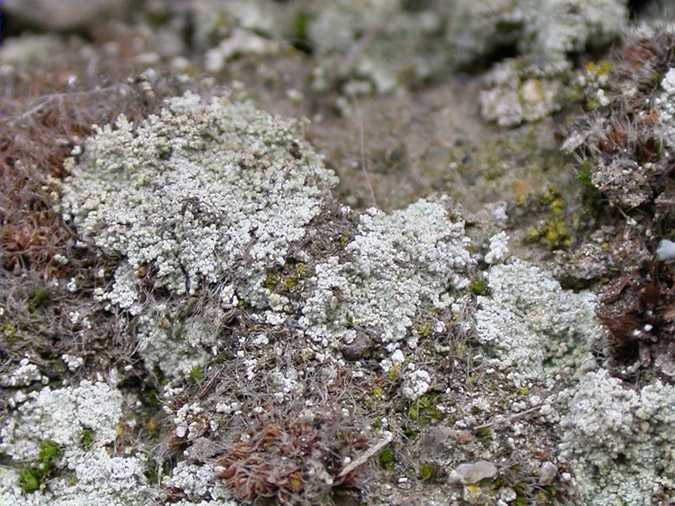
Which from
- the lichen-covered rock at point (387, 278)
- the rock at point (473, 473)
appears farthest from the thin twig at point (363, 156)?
the rock at point (473, 473)

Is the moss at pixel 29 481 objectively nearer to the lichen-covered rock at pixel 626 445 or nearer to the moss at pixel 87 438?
the moss at pixel 87 438

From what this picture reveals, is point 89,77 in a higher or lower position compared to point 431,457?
higher

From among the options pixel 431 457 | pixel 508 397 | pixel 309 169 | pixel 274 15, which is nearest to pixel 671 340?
pixel 508 397

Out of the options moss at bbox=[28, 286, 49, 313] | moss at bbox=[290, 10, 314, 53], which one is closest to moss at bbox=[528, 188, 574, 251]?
moss at bbox=[290, 10, 314, 53]

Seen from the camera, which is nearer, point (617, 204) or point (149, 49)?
point (617, 204)

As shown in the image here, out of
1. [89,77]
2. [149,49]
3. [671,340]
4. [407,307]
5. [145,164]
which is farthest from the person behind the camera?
[149,49]

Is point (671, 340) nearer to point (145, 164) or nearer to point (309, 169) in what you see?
point (309, 169)

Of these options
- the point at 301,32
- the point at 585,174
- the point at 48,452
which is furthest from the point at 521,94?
the point at 48,452
